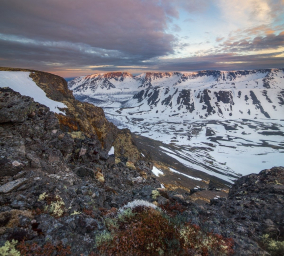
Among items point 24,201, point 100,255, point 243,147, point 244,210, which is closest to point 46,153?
point 24,201

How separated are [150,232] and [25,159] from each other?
7748 mm

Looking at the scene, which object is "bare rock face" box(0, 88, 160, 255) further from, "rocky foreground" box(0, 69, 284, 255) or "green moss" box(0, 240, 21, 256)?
"green moss" box(0, 240, 21, 256)

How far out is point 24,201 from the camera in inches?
246

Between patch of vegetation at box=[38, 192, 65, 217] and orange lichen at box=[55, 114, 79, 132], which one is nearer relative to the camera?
patch of vegetation at box=[38, 192, 65, 217]

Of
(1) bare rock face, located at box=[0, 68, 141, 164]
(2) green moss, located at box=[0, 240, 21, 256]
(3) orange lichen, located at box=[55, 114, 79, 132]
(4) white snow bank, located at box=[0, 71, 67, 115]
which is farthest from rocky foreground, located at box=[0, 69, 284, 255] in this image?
(4) white snow bank, located at box=[0, 71, 67, 115]

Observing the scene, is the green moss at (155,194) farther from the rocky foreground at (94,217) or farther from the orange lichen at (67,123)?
the orange lichen at (67,123)

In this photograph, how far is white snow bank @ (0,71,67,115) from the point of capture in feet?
67.3

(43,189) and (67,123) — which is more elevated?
(43,189)

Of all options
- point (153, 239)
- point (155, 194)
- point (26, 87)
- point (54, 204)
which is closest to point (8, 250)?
point (54, 204)

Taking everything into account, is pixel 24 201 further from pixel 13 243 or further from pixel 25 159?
pixel 25 159

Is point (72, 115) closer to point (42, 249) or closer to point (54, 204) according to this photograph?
point (54, 204)

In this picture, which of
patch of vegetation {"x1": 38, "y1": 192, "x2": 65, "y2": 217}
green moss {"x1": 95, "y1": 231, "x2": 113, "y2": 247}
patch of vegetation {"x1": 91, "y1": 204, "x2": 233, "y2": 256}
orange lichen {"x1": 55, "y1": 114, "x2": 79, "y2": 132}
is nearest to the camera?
patch of vegetation {"x1": 91, "y1": 204, "x2": 233, "y2": 256}

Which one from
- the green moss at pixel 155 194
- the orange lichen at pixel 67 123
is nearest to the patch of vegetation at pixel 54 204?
the green moss at pixel 155 194

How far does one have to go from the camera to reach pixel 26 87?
22.2 meters
